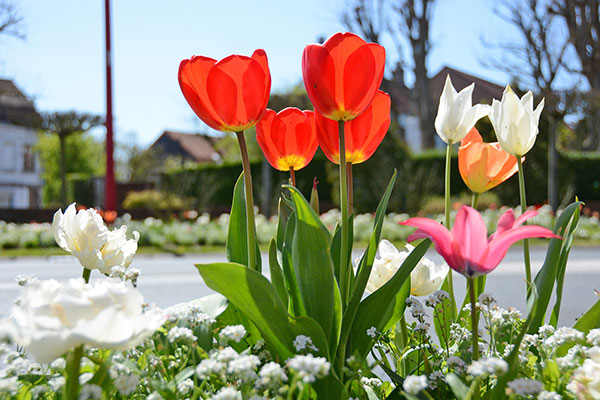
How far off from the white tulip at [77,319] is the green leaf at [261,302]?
13 centimetres

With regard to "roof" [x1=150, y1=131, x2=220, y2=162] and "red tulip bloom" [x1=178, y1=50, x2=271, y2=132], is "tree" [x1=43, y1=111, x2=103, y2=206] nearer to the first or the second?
"red tulip bloom" [x1=178, y1=50, x2=271, y2=132]

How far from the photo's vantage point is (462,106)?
1.36 m

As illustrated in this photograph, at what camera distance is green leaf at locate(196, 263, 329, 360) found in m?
0.94

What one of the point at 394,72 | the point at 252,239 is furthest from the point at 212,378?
the point at 394,72

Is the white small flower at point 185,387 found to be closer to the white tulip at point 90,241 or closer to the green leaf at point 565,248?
the white tulip at point 90,241

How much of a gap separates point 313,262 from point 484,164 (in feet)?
1.72

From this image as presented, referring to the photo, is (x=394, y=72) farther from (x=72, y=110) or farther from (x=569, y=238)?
(x=569, y=238)

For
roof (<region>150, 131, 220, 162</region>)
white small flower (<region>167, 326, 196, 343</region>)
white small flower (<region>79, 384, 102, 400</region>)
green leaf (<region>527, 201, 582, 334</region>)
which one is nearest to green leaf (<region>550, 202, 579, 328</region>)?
green leaf (<region>527, 201, 582, 334</region>)

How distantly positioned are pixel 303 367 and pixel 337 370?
1.07 feet

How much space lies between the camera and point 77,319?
2.60 feet

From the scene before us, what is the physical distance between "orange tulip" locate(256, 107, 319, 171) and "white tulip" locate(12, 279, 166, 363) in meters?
0.53

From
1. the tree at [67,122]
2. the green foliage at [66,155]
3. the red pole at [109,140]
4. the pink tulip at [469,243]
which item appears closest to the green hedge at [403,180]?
the red pole at [109,140]

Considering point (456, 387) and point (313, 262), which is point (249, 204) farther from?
point (456, 387)

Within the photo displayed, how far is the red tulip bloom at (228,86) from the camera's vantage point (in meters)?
1.10
